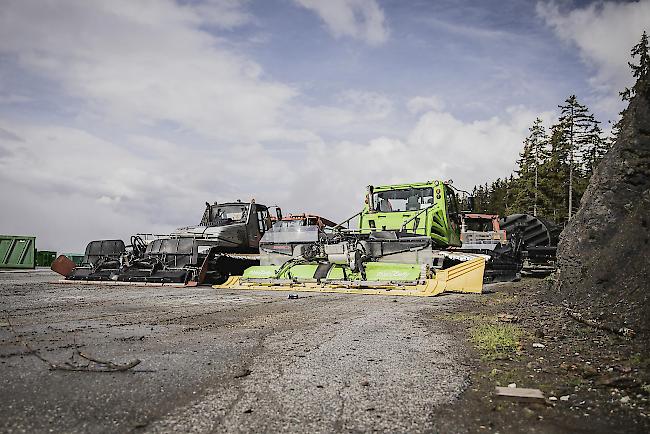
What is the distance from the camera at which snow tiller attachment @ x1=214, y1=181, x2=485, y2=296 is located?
34.6 ft

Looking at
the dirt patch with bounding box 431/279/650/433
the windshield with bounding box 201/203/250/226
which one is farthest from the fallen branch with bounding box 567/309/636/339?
the windshield with bounding box 201/203/250/226

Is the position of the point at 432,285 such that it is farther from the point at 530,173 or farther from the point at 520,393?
the point at 530,173

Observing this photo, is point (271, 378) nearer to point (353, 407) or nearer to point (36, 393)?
point (353, 407)

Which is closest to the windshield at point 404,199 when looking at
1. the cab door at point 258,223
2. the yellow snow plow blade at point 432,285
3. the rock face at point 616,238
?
the yellow snow plow blade at point 432,285

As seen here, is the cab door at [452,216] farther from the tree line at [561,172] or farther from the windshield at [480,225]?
the tree line at [561,172]

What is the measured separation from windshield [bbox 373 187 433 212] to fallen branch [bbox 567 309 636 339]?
25.2ft

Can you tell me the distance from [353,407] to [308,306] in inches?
201

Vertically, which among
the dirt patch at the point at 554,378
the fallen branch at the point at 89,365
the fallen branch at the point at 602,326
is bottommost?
the dirt patch at the point at 554,378

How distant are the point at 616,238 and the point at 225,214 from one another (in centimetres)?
1212

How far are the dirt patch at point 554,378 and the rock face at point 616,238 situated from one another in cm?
84

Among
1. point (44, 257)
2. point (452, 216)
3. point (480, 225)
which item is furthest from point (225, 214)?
point (44, 257)

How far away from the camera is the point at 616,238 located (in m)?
7.25

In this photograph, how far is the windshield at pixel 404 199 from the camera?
45.4 feet

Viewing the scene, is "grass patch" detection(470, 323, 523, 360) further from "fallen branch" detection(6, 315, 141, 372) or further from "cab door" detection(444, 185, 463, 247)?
"cab door" detection(444, 185, 463, 247)
